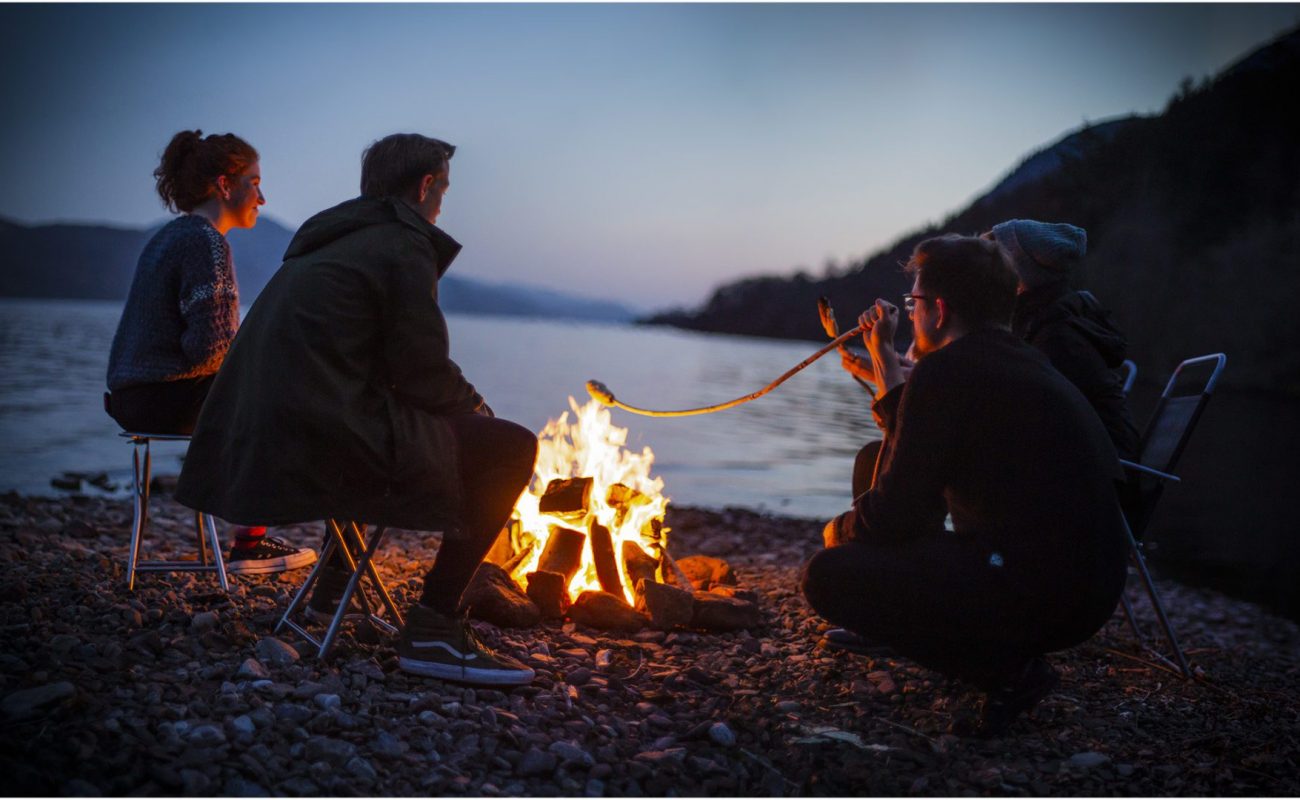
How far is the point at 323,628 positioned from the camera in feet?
13.4

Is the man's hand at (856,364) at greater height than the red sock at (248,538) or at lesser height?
greater

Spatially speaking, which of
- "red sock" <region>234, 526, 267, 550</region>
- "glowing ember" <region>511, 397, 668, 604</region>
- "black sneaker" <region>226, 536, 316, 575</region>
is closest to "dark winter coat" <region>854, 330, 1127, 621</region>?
"glowing ember" <region>511, 397, 668, 604</region>

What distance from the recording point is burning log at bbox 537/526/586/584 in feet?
16.5

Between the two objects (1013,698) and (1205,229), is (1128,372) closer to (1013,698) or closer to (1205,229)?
(1013,698)

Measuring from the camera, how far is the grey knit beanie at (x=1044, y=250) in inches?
174

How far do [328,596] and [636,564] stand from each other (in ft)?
5.57

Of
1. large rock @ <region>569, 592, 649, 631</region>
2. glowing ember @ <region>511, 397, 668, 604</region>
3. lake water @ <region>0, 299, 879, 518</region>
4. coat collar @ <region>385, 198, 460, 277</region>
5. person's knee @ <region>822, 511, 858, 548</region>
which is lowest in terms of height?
lake water @ <region>0, 299, 879, 518</region>

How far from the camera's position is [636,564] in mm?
5133

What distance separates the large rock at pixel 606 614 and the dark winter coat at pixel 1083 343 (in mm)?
2481

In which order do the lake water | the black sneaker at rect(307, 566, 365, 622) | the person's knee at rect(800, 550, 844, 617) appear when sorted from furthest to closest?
the lake water < the black sneaker at rect(307, 566, 365, 622) < the person's knee at rect(800, 550, 844, 617)

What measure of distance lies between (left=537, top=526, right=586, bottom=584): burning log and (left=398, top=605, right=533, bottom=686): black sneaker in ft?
4.40

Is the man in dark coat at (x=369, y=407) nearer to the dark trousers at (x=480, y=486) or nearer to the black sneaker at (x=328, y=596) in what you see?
the dark trousers at (x=480, y=486)

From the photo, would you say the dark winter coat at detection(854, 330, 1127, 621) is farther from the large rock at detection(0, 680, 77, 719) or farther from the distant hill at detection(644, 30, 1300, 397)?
the distant hill at detection(644, 30, 1300, 397)

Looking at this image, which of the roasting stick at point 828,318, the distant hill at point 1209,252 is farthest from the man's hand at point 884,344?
the distant hill at point 1209,252
